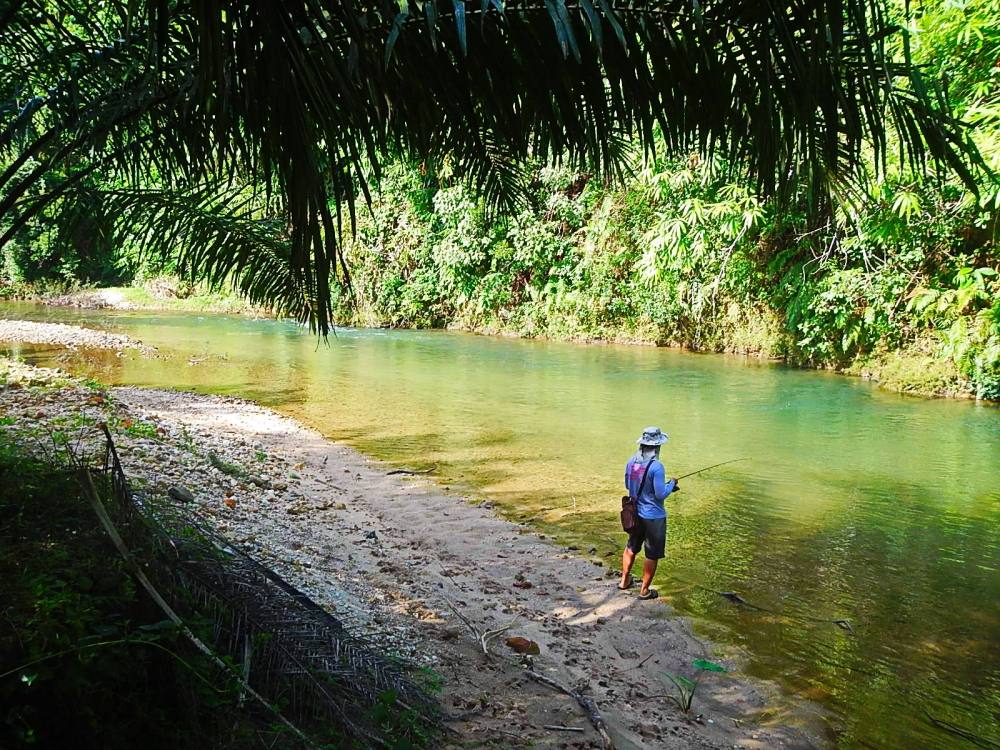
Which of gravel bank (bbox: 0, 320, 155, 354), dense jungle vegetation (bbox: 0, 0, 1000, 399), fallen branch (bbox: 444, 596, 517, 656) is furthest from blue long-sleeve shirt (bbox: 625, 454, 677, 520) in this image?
gravel bank (bbox: 0, 320, 155, 354)

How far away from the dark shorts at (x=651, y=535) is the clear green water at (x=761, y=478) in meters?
0.41

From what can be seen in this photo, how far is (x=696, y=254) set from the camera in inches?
638

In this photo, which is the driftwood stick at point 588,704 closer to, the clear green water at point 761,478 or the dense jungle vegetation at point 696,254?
the clear green water at point 761,478

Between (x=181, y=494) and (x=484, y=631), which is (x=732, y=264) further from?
(x=484, y=631)

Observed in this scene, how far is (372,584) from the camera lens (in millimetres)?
5293

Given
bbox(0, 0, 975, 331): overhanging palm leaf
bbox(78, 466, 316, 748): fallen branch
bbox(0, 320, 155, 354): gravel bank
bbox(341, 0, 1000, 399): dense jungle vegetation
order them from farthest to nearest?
bbox(0, 320, 155, 354): gravel bank < bbox(341, 0, 1000, 399): dense jungle vegetation < bbox(78, 466, 316, 748): fallen branch < bbox(0, 0, 975, 331): overhanging palm leaf

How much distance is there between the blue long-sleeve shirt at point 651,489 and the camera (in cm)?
602

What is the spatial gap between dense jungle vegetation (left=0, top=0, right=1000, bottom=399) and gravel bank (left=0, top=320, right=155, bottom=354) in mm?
2024

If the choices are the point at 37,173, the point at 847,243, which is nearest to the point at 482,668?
the point at 37,173

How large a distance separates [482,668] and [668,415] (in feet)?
32.1

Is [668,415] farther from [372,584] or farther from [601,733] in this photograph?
[601,733]

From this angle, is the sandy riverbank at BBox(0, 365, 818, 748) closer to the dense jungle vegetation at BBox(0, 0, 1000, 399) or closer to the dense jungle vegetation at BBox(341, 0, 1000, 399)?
the dense jungle vegetation at BBox(0, 0, 1000, 399)

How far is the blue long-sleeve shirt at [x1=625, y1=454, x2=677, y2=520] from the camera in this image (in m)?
6.02

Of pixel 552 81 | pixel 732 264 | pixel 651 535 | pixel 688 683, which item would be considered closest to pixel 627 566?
pixel 651 535
